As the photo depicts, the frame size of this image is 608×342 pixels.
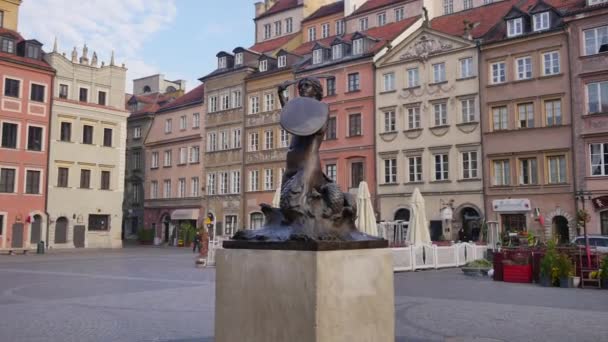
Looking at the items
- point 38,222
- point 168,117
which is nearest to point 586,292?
point 38,222

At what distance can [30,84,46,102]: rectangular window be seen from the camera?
133 ft

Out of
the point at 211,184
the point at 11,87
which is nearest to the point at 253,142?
the point at 211,184

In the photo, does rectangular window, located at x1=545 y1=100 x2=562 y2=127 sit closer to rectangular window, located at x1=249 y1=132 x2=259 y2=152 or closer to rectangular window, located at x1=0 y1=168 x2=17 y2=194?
rectangular window, located at x1=249 y1=132 x2=259 y2=152

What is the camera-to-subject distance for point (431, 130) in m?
35.5

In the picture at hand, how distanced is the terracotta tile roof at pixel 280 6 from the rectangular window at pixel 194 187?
16.5 m

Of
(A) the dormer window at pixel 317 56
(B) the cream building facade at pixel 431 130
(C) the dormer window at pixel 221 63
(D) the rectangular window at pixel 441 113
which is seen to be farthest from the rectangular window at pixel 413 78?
(C) the dormer window at pixel 221 63

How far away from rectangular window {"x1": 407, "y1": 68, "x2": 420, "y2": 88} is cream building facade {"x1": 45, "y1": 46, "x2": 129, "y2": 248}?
21.9 m

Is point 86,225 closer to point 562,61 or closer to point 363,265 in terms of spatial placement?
point 562,61

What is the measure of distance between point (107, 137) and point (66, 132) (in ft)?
11.3

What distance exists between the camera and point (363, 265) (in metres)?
5.03

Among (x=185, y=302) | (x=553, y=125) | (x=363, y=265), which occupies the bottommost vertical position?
(x=185, y=302)

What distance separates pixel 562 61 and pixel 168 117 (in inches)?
1298

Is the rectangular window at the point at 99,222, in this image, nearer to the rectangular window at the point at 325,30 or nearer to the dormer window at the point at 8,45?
the dormer window at the point at 8,45

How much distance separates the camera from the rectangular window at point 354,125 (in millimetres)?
39375
